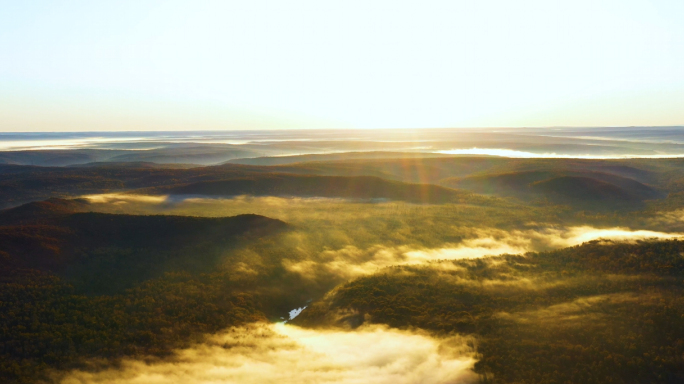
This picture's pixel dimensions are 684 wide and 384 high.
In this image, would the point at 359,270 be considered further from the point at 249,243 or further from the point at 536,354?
the point at 536,354

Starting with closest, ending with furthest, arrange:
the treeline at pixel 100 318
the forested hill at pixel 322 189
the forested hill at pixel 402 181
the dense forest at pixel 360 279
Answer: the dense forest at pixel 360 279, the treeline at pixel 100 318, the forested hill at pixel 322 189, the forested hill at pixel 402 181

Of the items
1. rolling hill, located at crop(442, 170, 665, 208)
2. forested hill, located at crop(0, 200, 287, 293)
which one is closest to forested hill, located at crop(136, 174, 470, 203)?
rolling hill, located at crop(442, 170, 665, 208)

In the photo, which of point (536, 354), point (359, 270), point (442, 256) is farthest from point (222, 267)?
point (536, 354)

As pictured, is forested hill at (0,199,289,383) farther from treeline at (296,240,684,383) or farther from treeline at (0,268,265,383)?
treeline at (296,240,684,383)

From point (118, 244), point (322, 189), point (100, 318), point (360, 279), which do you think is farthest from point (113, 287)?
point (322, 189)

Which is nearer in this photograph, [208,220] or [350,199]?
[208,220]

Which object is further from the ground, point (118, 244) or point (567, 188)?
point (567, 188)

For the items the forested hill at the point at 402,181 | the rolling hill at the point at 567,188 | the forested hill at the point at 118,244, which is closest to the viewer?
the forested hill at the point at 118,244

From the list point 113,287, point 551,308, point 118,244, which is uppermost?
point 118,244

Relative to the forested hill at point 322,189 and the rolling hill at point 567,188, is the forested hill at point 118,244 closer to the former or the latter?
Answer: the forested hill at point 322,189

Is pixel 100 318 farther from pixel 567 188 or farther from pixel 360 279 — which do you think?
pixel 567 188

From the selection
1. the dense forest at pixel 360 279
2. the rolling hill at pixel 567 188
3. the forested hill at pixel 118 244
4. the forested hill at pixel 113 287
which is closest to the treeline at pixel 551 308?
the dense forest at pixel 360 279
